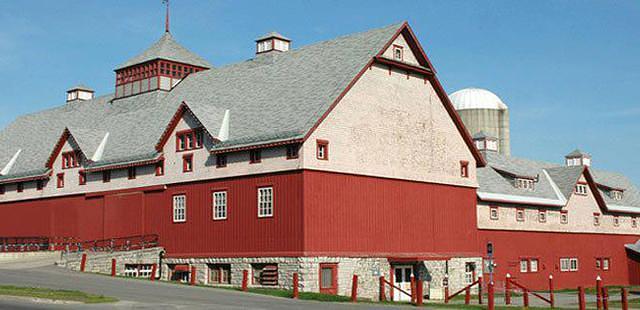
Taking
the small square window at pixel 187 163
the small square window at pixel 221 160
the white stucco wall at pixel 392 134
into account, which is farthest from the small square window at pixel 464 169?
the small square window at pixel 187 163

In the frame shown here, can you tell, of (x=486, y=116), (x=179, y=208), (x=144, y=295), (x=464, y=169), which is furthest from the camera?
(x=486, y=116)

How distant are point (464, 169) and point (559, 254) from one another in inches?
705

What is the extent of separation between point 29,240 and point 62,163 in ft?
19.3

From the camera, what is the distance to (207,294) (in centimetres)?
3303

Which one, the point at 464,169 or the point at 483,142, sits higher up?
the point at 483,142

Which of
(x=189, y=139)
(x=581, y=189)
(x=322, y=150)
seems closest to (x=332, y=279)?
(x=322, y=150)

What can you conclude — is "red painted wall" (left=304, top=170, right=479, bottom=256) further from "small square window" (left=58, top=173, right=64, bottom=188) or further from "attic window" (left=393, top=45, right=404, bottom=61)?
"small square window" (left=58, top=173, right=64, bottom=188)

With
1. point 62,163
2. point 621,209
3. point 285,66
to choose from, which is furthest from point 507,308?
point 621,209

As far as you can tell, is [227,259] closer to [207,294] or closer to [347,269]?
[347,269]

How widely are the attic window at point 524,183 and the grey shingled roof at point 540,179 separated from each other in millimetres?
403

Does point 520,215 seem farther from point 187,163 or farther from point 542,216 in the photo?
point 187,163

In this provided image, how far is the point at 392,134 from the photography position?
147 feet

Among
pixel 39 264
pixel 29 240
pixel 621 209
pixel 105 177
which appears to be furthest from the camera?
pixel 621 209

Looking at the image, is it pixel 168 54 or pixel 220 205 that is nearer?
pixel 220 205
